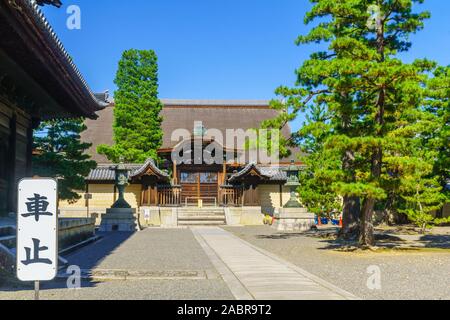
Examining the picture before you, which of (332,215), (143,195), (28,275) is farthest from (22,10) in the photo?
(332,215)

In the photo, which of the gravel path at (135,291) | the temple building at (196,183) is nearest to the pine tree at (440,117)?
the gravel path at (135,291)

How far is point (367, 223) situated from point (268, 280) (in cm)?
699

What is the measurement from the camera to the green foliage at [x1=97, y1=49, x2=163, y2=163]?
31.6 m

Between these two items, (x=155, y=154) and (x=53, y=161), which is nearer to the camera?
(x=53, y=161)

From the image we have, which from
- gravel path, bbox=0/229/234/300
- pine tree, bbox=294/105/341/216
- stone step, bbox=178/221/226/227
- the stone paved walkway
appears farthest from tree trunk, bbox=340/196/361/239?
stone step, bbox=178/221/226/227

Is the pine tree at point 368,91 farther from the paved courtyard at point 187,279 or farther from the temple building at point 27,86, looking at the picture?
the temple building at point 27,86

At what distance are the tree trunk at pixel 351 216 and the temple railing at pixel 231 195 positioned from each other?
13615mm

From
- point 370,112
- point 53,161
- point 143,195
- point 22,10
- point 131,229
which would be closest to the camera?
point 22,10

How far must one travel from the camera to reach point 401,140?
12680 mm

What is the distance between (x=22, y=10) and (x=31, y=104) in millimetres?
7435

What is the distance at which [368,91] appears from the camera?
13695mm

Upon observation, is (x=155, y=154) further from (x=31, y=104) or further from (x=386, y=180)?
(x=386, y=180)

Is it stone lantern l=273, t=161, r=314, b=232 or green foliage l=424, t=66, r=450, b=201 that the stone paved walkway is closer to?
green foliage l=424, t=66, r=450, b=201

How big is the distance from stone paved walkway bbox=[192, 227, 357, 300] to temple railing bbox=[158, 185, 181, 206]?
18.4 m
